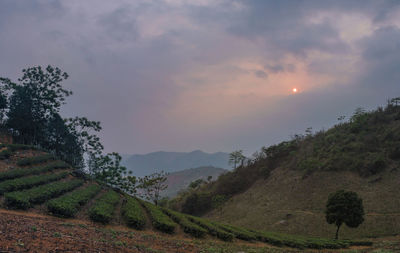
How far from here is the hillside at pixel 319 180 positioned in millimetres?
36188

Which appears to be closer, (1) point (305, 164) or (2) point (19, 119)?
(2) point (19, 119)

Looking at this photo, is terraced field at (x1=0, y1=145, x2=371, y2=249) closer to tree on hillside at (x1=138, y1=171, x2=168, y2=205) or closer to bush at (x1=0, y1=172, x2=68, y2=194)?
bush at (x1=0, y1=172, x2=68, y2=194)

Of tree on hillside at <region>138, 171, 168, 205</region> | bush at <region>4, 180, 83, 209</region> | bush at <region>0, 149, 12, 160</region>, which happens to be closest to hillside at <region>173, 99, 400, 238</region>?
tree on hillside at <region>138, 171, 168, 205</region>

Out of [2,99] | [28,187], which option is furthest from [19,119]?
[28,187]

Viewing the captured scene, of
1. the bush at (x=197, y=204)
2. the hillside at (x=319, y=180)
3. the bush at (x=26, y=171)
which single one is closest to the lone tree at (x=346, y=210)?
the hillside at (x=319, y=180)

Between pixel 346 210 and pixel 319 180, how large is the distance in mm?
20828

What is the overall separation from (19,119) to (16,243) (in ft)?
163

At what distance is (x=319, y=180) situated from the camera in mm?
49406

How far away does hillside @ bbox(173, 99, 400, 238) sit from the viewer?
3619cm

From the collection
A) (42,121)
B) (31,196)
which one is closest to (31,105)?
(42,121)

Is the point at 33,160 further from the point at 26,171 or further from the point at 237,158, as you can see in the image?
the point at 237,158

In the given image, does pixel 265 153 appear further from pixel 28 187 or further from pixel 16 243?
pixel 16 243

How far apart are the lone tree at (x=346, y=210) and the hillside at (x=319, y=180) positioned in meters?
3.81

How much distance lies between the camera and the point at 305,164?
5644 cm
